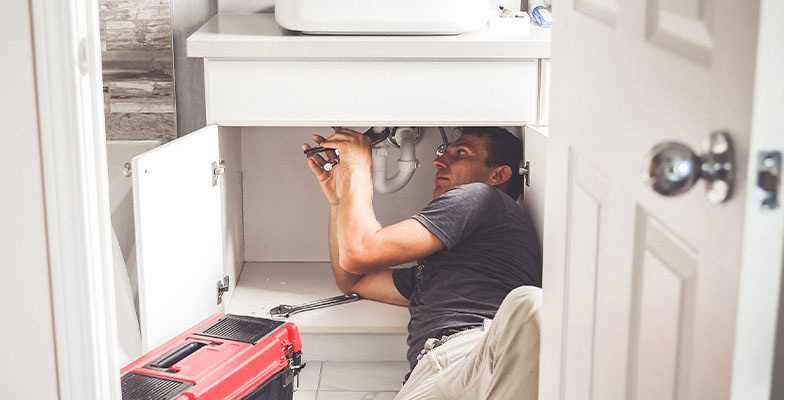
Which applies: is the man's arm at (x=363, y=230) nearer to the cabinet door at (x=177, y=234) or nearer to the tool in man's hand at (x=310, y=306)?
the tool in man's hand at (x=310, y=306)

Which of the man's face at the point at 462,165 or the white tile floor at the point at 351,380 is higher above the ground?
the man's face at the point at 462,165

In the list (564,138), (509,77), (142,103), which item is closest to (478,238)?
(509,77)

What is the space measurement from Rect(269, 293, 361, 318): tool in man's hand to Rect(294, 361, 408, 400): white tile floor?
15cm

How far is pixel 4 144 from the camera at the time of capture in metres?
0.98

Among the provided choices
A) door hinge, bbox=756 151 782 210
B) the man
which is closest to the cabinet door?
the man

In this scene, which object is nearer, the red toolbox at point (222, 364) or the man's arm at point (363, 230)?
the red toolbox at point (222, 364)

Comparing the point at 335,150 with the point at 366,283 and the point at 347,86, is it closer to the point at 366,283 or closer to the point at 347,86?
the point at 347,86

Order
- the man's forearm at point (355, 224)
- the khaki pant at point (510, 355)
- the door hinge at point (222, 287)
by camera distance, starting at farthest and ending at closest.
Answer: the door hinge at point (222, 287) < the man's forearm at point (355, 224) < the khaki pant at point (510, 355)

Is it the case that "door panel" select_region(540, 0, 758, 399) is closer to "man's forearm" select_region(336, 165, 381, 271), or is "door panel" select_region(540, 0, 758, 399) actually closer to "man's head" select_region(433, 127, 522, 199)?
"man's forearm" select_region(336, 165, 381, 271)

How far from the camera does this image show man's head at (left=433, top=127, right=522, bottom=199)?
2.37 metres

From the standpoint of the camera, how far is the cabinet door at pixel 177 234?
1.84 meters

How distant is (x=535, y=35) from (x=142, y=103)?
1.20 meters

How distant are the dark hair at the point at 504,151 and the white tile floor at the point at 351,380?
0.58 metres

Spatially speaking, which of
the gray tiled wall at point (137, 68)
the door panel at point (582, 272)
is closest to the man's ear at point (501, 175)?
the gray tiled wall at point (137, 68)
